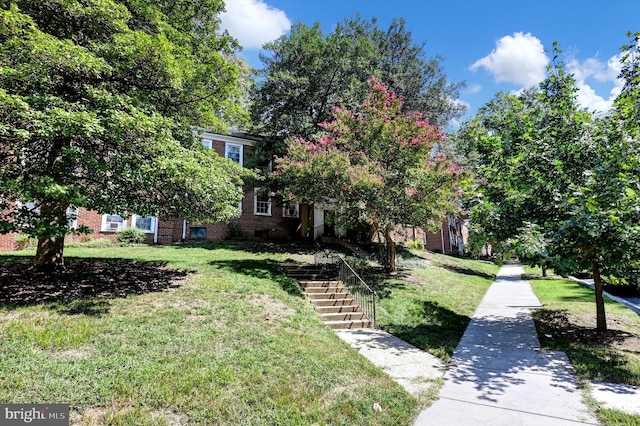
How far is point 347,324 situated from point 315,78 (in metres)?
14.4

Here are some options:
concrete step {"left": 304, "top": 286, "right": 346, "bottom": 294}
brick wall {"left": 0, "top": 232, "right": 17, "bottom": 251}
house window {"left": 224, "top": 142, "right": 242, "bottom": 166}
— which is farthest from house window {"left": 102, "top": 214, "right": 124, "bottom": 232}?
concrete step {"left": 304, "top": 286, "right": 346, "bottom": 294}

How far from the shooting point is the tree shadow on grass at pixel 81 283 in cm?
619

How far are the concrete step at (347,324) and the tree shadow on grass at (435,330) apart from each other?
49cm

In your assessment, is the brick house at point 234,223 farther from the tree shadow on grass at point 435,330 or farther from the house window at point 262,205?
the tree shadow on grass at point 435,330

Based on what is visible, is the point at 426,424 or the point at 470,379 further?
the point at 470,379

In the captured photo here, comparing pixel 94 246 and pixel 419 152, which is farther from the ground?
pixel 419 152

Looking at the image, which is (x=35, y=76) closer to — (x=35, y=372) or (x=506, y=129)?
(x=35, y=372)

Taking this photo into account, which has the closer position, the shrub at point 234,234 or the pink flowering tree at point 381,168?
the pink flowering tree at point 381,168

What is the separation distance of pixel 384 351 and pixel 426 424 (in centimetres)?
256

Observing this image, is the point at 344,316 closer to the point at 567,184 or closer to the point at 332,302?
the point at 332,302

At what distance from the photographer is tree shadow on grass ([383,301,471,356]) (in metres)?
6.73

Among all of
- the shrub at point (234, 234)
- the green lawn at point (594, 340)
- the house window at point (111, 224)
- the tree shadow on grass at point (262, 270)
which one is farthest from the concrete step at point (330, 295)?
the house window at point (111, 224)

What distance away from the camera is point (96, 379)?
3895 mm

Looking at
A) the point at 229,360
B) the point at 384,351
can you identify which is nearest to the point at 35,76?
the point at 229,360
